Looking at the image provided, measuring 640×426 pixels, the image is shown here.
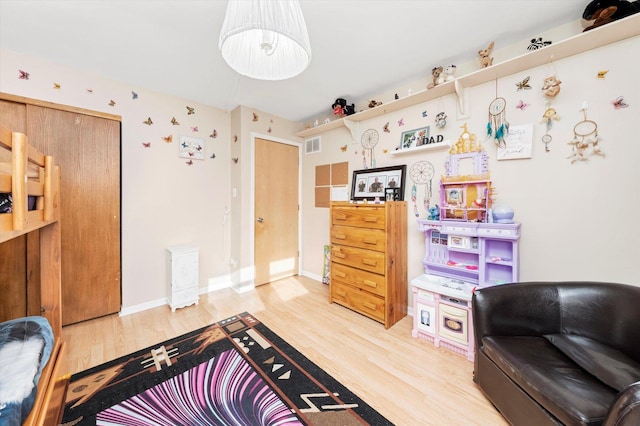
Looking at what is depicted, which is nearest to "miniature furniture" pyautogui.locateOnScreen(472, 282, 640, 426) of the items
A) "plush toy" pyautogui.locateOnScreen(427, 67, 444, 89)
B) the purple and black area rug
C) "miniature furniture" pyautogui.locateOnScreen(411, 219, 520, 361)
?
"miniature furniture" pyautogui.locateOnScreen(411, 219, 520, 361)

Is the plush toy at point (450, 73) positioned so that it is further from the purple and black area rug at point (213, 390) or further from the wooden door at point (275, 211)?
the purple and black area rug at point (213, 390)

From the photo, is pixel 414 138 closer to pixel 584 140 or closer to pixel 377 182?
pixel 377 182

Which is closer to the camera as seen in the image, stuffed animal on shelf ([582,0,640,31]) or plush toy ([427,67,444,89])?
stuffed animal on shelf ([582,0,640,31])

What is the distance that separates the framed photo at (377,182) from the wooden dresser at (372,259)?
27 centimetres

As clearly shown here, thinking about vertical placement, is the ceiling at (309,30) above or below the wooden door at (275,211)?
above

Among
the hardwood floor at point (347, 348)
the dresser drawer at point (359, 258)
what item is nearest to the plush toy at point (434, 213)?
the dresser drawer at point (359, 258)

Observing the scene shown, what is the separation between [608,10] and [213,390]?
3.33 metres

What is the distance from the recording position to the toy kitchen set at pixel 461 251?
1.81 metres

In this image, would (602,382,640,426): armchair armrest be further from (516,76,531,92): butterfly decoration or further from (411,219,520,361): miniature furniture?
(516,76,531,92): butterfly decoration

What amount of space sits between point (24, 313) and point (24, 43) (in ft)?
7.10

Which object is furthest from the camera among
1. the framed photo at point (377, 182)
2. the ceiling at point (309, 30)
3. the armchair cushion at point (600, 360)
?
the framed photo at point (377, 182)

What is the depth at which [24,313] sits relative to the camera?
1925mm

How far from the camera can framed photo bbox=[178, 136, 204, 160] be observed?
2.80 metres

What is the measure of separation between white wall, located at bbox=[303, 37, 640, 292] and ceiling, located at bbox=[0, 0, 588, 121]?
1.27 feet
